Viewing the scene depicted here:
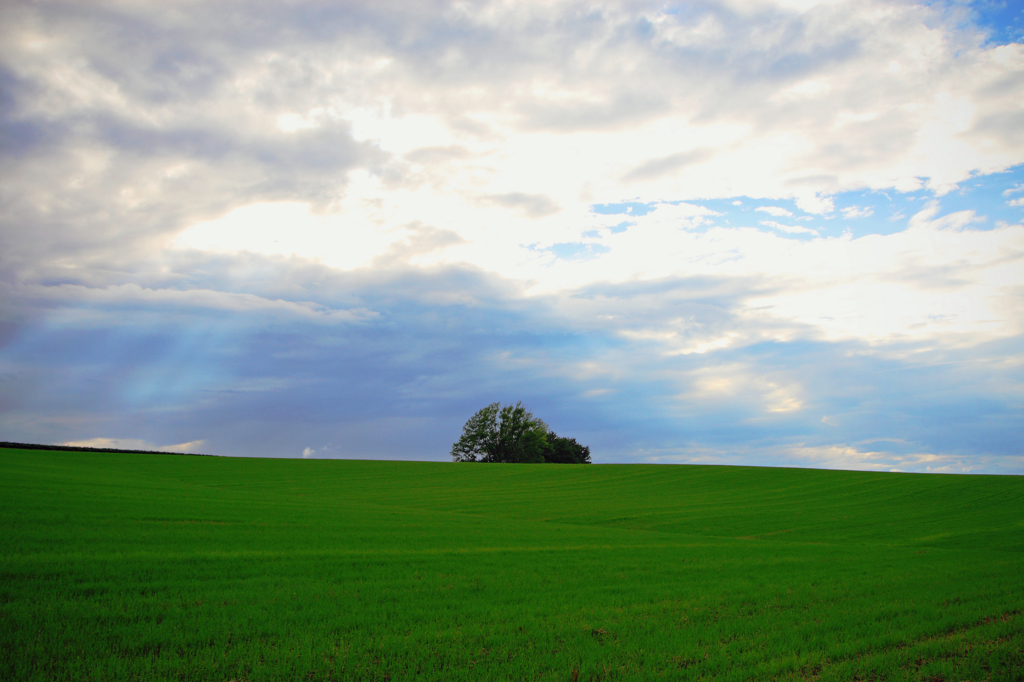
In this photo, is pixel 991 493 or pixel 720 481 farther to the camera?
pixel 720 481

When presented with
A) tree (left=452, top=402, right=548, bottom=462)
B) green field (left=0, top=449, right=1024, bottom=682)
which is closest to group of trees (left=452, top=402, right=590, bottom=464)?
tree (left=452, top=402, right=548, bottom=462)

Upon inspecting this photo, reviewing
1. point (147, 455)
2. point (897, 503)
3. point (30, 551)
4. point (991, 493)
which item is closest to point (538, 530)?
point (30, 551)

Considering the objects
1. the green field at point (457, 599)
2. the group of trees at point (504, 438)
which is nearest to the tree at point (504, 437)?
the group of trees at point (504, 438)

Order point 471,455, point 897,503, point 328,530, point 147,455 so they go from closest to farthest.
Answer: point 328,530 < point 897,503 < point 147,455 < point 471,455

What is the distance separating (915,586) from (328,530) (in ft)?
57.9

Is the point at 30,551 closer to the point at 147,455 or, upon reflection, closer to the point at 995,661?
the point at 995,661

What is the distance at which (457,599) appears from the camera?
11188mm

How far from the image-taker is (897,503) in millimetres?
39375

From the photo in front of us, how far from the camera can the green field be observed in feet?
25.4

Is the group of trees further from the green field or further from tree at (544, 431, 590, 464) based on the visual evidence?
the green field

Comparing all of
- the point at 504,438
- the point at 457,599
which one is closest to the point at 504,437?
the point at 504,438

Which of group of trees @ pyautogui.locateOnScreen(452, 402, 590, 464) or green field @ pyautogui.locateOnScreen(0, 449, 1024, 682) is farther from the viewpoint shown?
group of trees @ pyautogui.locateOnScreen(452, 402, 590, 464)

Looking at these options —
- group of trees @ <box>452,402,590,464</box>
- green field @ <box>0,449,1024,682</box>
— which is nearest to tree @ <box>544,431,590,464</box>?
group of trees @ <box>452,402,590,464</box>

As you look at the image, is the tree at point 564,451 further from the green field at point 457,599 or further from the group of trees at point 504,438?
the green field at point 457,599
